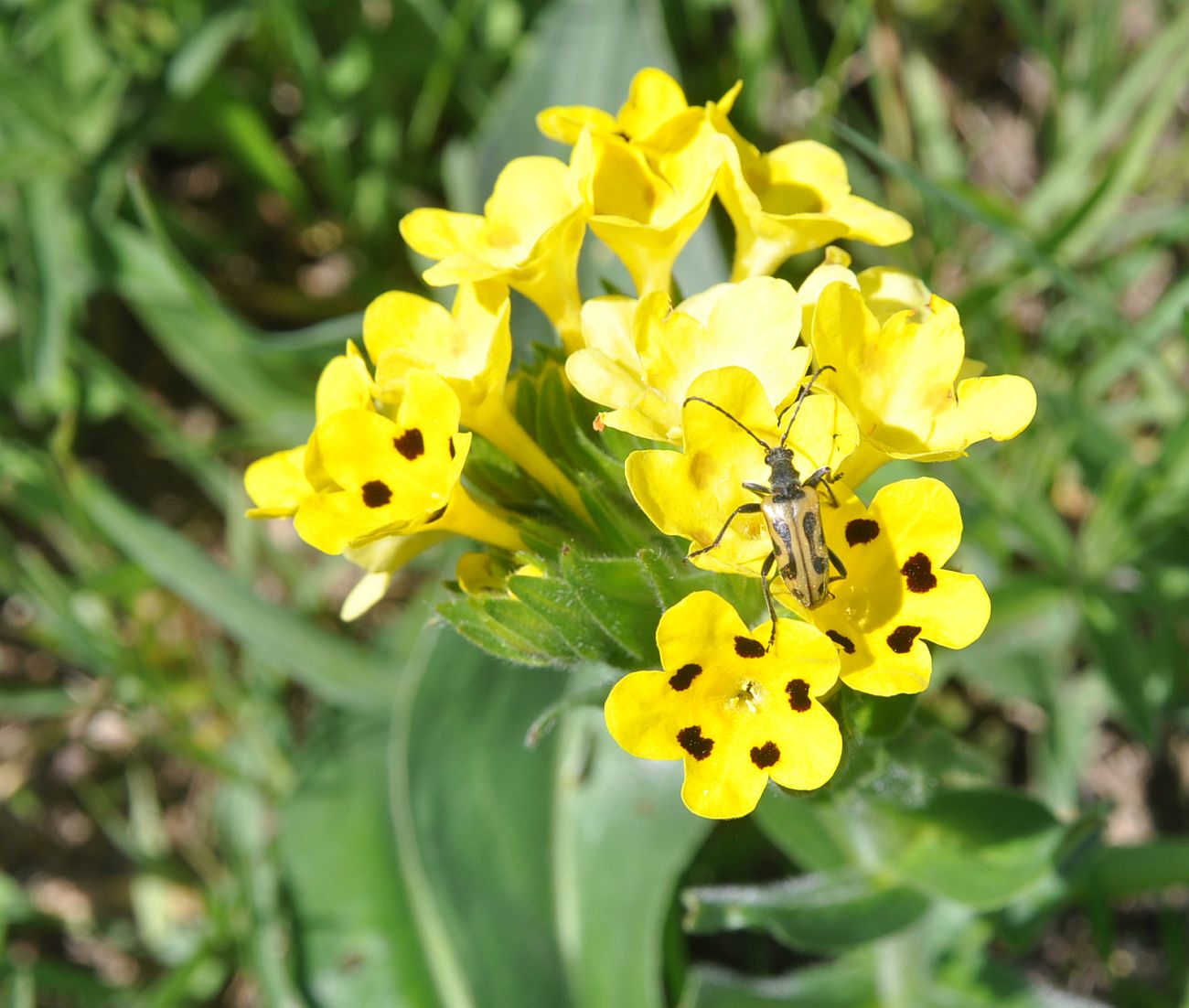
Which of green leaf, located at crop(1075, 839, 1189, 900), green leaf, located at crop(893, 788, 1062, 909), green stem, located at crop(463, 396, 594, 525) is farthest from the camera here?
green leaf, located at crop(1075, 839, 1189, 900)

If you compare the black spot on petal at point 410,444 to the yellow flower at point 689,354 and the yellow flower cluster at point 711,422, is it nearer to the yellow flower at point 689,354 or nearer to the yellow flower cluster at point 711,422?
the yellow flower cluster at point 711,422

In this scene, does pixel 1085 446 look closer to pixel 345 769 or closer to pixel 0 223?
pixel 345 769

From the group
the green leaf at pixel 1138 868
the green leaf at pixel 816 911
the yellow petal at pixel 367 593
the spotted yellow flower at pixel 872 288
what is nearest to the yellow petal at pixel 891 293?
the spotted yellow flower at pixel 872 288

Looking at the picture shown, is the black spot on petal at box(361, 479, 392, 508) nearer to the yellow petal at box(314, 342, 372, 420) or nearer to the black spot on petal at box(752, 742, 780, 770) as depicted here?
the yellow petal at box(314, 342, 372, 420)

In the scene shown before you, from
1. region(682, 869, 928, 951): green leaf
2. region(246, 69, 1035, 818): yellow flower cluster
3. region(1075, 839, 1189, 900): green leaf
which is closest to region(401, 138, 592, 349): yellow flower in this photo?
region(246, 69, 1035, 818): yellow flower cluster

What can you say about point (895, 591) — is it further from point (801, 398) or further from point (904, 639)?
point (801, 398)

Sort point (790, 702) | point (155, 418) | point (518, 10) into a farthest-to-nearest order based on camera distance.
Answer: point (518, 10), point (155, 418), point (790, 702)

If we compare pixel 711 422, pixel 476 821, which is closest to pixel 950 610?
pixel 711 422

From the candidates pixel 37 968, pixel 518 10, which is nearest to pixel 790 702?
pixel 37 968
